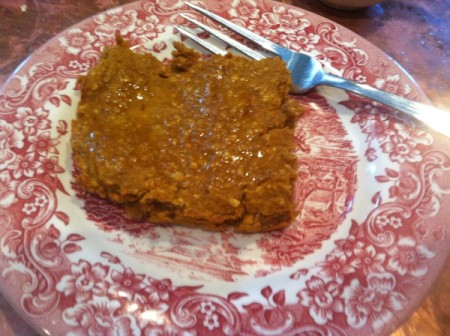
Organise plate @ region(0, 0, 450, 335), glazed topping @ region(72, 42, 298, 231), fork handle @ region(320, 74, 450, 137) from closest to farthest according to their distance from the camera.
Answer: plate @ region(0, 0, 450, 335) → glazed topping @ region(72, 42, 298, 231) → fork handle @ region(320, 74, 450, 137)

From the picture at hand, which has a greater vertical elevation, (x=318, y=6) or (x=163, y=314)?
(x=318, y=6)

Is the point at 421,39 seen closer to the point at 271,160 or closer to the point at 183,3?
the point at 183,3

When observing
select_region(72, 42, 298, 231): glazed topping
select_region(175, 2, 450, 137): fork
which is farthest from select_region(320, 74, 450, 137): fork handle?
select_region(72, 42, 298, 231): glazed topping

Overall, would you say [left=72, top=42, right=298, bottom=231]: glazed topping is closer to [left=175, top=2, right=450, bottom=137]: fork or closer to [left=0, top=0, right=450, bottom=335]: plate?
[left=0, top=0, right=450, bottom=335]: plate

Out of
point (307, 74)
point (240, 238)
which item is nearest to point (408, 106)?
point (307, 74)

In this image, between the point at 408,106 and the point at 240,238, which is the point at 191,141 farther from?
the point at 408,106

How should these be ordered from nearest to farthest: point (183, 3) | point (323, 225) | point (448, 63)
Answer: point (323, 225) < point (183, 3) < point (448, 63)

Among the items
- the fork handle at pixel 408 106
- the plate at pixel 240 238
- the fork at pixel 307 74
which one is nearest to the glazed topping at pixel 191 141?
the plate at pixel 240 238

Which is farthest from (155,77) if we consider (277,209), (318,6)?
(318,6)
